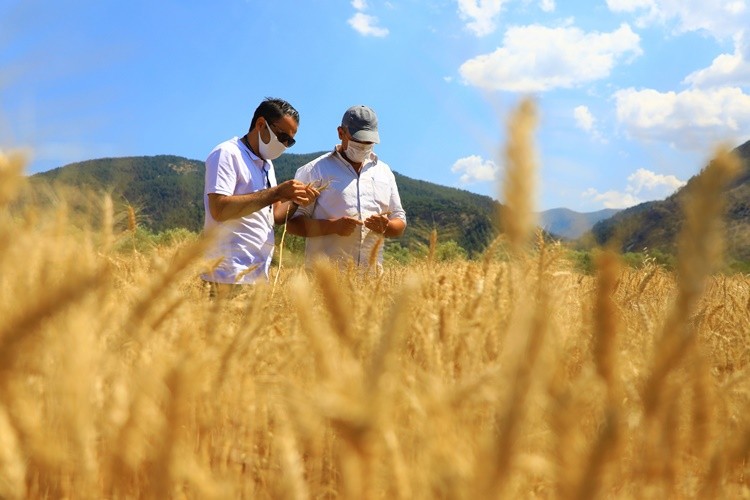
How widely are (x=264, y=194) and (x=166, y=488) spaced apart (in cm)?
274

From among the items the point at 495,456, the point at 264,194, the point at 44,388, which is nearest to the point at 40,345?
the point at 44,388

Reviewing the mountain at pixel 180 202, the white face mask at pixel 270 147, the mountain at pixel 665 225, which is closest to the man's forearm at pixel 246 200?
the mountain at pixel 180 202

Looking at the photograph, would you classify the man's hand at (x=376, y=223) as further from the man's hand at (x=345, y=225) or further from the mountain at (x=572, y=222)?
the mountain at (x=572, y=222)

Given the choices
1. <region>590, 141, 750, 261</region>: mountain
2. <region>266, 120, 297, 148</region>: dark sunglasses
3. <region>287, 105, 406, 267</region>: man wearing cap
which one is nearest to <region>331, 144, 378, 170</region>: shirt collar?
<region>287, 105, 406, 267</region>: man wearing cap

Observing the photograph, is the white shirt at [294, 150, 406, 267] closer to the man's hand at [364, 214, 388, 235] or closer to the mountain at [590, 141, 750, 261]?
the man's hand at [364, 214, 388, 235]

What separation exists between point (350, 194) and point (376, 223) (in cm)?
50

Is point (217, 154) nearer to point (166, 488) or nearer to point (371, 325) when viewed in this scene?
point (371, 325)

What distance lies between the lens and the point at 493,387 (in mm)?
876

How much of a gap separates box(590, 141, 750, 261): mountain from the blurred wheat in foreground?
65 millimetres

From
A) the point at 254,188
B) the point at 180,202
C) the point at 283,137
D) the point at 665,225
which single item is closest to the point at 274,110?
the point at 283,137

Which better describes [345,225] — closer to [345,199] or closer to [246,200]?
[345,199]

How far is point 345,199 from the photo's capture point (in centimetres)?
430

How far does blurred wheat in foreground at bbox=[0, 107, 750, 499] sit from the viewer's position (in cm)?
58

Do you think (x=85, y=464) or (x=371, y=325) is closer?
(x=85, y=464)
